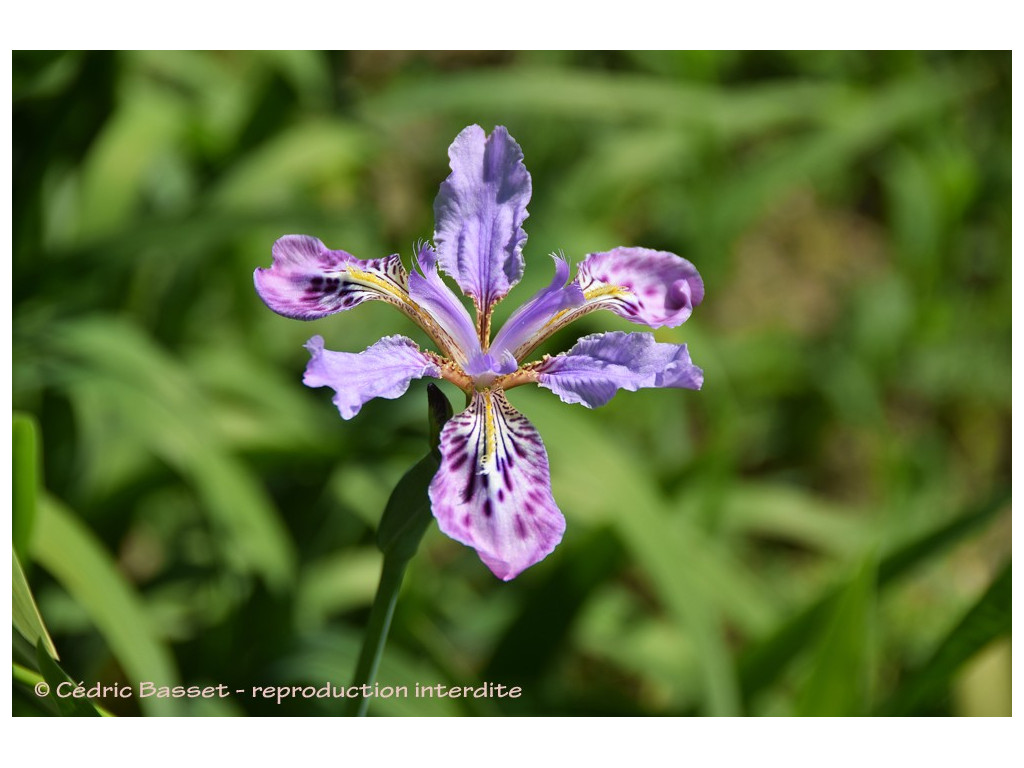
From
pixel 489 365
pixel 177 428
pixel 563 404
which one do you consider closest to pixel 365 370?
pixel 489 365

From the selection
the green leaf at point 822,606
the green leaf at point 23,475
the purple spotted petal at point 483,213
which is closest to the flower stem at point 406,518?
the purple spotted petal at point 483,213

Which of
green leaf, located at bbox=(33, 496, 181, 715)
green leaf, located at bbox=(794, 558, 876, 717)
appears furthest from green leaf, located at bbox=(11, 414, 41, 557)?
green leaf, located at bbox=(794, 558, 876, 717)

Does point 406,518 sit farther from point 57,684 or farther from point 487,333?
point 57,684

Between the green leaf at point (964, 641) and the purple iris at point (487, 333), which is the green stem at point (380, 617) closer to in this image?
the purple iris at point (487, 333)

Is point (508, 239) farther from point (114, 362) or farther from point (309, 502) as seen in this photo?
point (309, 502)

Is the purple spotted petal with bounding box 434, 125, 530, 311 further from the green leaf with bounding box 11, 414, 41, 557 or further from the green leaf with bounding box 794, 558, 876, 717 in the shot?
the green leaf with bounding box 794, 558, 876, 717
